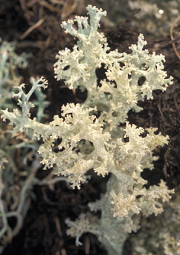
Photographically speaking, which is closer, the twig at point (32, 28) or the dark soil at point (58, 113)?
the dark soil at point (58, 113)

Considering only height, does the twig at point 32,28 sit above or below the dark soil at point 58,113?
above

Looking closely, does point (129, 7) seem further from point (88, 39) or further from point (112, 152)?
point (112, 152)

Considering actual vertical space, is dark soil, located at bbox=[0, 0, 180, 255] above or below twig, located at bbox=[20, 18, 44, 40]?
below

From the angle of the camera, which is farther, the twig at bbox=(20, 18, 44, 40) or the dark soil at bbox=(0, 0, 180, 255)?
the twig at bbox=(20, 18, 44, 40)

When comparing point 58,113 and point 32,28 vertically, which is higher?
point 32,28

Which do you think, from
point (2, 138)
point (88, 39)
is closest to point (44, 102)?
point (2, 138)

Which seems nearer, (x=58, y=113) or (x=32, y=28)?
(x=58, y=113)

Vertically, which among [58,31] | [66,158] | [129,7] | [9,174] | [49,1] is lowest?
[66,158]

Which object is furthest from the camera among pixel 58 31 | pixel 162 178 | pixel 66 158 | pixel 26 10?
pixel 26 10
